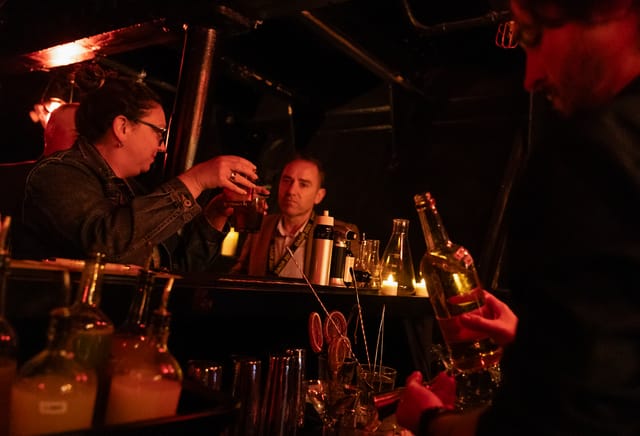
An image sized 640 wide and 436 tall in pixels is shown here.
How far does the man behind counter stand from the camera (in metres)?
3.34

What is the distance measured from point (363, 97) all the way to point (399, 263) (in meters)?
2.47

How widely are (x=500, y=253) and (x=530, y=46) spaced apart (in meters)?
2.82

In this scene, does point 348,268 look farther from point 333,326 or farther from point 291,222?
point 291,222

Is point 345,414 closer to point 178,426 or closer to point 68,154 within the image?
point 178,426

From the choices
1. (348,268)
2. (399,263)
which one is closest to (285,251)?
(399,263)

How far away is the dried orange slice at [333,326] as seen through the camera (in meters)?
1.44

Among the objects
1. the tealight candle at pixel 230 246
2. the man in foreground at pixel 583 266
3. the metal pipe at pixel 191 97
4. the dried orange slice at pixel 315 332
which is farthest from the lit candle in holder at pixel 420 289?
the tealight candle at pixel 230 246

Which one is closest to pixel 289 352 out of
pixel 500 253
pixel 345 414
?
pixel 345 414

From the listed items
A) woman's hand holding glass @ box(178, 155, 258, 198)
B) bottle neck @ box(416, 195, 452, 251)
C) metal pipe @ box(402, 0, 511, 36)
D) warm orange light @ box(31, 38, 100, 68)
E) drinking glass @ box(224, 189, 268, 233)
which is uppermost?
metal pipe @ box(402, 0, 511, 36)

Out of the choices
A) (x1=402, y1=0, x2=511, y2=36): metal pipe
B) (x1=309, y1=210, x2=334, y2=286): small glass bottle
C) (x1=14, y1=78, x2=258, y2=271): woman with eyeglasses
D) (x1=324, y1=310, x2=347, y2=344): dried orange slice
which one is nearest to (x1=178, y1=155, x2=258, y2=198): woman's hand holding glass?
(x1=14, y1=78, x2=258, y2=271): woman with eyeglasses

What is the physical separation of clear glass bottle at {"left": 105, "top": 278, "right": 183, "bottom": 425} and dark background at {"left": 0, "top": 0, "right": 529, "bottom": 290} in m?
2.27

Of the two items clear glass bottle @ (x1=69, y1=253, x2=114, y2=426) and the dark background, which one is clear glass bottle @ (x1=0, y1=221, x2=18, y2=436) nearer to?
clear glass bottle @ (x1=69, y1=253, x2=114, y2=426)

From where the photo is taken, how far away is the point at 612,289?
69 centimetres

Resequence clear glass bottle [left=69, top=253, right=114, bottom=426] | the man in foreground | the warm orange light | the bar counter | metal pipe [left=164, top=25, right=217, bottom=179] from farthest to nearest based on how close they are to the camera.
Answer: the warm orange light < metal pipe [left=164, top=25, right=217, bottom=179] < the bar counter < clear glass bottle [left=69, top=253, right=114, bottom=426] < the man in foreground
